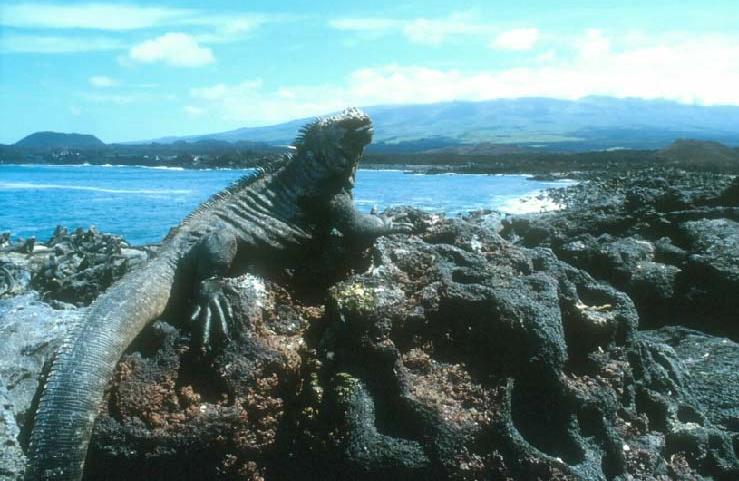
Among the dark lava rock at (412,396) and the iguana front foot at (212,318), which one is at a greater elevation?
the iguana front foot at (212,318)

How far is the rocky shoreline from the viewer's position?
98.7 inches

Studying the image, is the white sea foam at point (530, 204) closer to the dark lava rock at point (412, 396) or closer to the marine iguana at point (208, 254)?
the marine iguana at point (208, 254)

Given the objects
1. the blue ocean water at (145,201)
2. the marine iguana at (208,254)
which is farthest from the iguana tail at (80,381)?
the blue ocean water at (145,201)

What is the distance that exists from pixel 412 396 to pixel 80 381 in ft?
5.03

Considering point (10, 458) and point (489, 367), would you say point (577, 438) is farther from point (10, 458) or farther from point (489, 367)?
point (10, 458)

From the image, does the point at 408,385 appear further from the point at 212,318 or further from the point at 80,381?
the point at 80,381

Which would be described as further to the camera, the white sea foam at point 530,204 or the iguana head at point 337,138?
the white sea foam at point 530,204

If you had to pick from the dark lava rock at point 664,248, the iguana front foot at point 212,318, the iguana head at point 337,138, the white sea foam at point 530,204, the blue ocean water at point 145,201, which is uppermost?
the iguana head at point 337,138

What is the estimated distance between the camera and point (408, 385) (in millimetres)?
2596

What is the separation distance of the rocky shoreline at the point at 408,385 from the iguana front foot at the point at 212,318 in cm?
6

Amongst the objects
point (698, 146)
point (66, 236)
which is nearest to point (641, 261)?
point (66, 236)

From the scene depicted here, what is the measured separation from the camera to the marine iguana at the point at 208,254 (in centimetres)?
255

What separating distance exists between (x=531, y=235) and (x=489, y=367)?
455 cm

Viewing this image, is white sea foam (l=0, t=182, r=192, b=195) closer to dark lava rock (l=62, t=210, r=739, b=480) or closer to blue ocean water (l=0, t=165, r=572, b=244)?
blue ocean water (l=0, t=165, r=572, b=244)
